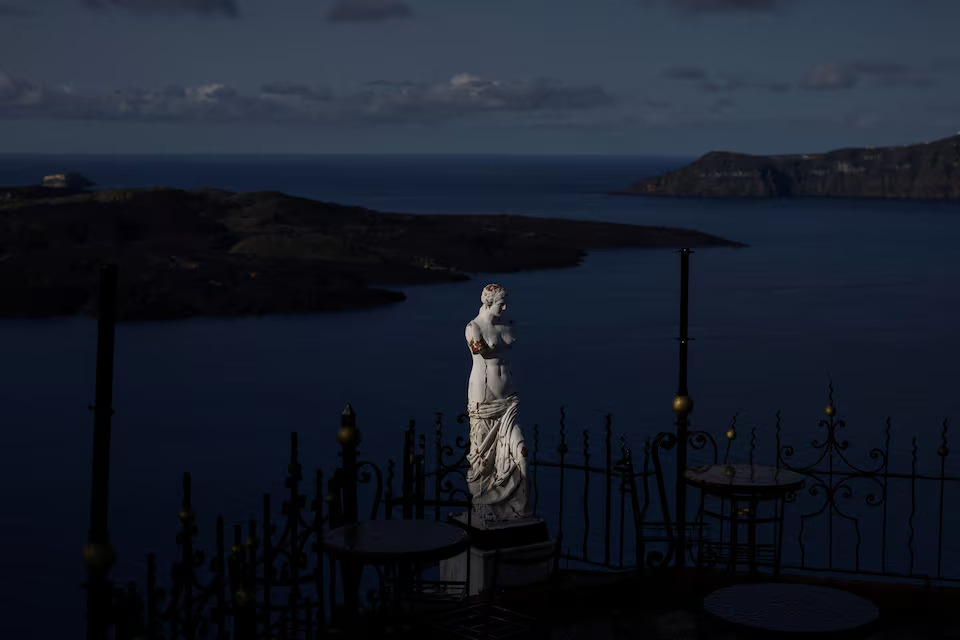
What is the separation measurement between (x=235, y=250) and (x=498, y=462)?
8833 centimetres

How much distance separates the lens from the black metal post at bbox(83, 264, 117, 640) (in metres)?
7.19

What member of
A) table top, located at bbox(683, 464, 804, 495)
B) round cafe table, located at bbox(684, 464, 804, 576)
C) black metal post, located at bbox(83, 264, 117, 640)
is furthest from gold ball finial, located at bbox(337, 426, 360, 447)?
table top, located at bbox(683, 464, 804, 495)

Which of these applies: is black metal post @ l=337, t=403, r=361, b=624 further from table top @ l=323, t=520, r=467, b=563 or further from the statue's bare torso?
the statue's bare torso

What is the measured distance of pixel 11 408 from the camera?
2334 inches

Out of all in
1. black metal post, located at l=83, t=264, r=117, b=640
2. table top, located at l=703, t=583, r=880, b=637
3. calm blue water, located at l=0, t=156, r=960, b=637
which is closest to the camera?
black metal post, located at l=83, t=264, r=117, b=640

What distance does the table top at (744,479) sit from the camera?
12.3 meters

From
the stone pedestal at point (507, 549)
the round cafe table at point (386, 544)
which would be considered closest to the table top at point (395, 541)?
the round cafe table at point (386, 544)

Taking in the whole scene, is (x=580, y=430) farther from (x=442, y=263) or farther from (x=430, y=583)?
(x=442, y=263)

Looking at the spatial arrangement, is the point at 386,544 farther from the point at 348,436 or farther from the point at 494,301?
the point at 494,301

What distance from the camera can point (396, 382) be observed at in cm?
6400

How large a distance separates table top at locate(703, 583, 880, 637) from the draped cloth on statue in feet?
10.4

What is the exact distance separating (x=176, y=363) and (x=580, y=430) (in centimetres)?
2646

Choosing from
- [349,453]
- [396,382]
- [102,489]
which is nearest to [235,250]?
[396,382]

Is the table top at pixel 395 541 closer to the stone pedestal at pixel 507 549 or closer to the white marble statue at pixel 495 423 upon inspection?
the stone pedestal at pixel 507 549
